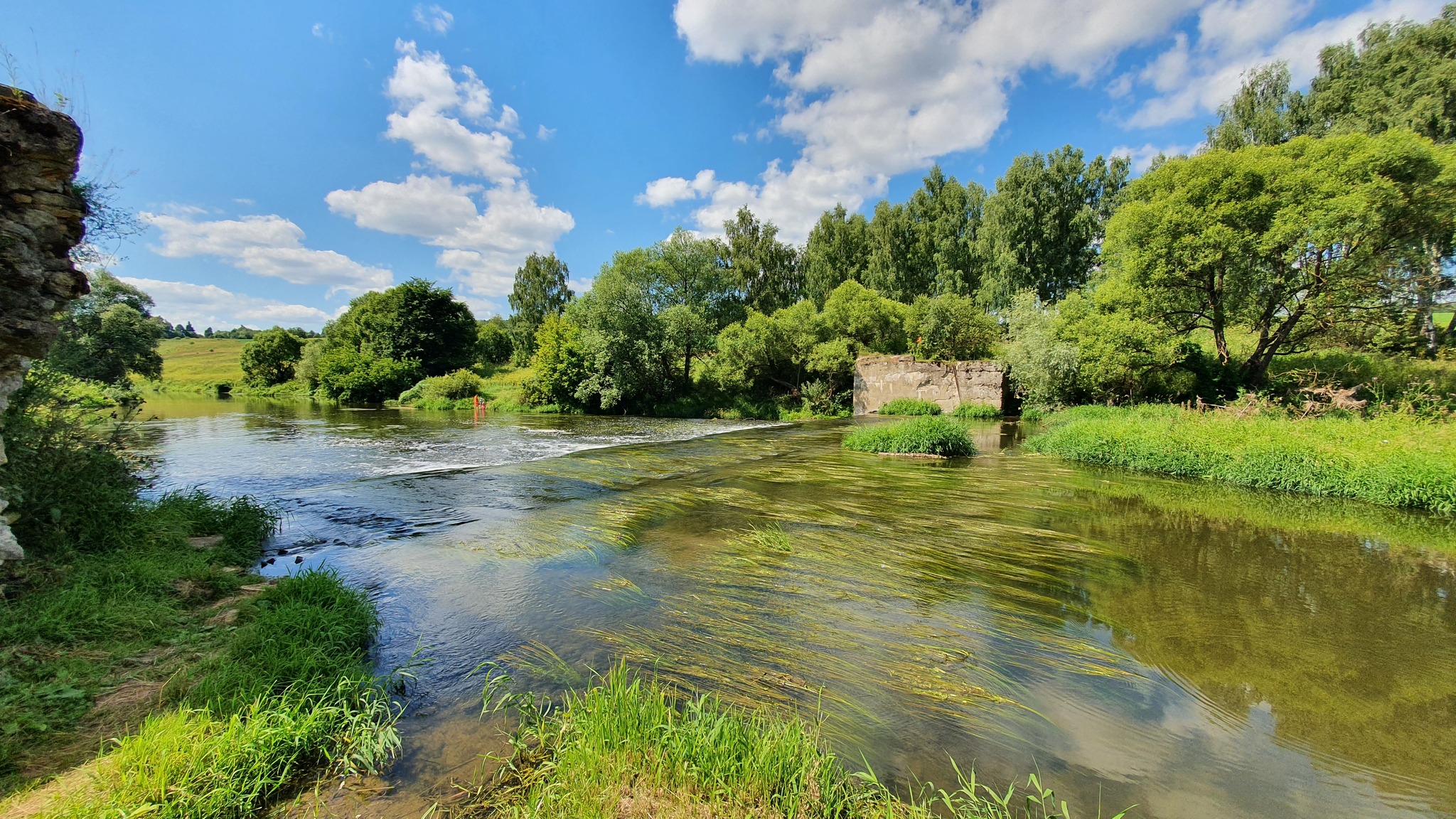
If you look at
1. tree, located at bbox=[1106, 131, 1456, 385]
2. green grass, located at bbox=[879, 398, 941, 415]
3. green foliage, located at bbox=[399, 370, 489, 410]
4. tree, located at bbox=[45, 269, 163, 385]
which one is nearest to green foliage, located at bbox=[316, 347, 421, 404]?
green foliage, located at bbox=[399, 370, 489, 410]

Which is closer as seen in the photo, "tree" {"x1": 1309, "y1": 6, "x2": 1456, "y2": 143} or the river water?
the river water

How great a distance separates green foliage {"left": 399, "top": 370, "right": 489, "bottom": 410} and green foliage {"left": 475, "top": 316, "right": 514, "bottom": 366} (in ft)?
48.4

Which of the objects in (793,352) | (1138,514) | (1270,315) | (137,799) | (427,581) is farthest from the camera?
(793,352)

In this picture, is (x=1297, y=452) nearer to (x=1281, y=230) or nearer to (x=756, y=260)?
(x=1281, y=230)

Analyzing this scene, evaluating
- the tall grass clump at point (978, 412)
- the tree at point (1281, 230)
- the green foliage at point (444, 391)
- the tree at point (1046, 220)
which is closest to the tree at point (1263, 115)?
the tree at point (1046, 220)

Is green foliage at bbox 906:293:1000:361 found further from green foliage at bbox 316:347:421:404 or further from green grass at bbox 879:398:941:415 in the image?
green foliage at bbox 316:347:421:404

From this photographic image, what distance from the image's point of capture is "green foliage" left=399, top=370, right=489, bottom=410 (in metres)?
40.1

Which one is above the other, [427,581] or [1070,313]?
[1070,313]

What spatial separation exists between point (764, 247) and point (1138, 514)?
39831mm

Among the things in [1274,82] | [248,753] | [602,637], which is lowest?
[602,637]

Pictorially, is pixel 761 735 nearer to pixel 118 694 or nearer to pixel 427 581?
pixel 118 694

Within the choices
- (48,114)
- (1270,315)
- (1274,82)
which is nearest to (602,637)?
(48,114)

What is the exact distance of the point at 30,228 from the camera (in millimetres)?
4914

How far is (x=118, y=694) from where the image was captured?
3.51 metres
